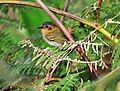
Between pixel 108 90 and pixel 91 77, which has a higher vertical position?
pixel 108 90

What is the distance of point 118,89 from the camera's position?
0.41 meters

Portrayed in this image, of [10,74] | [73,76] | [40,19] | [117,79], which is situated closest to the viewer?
[117,79]

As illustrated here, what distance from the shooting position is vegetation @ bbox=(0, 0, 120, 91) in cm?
79

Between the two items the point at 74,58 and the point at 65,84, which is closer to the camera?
the point at 65,84

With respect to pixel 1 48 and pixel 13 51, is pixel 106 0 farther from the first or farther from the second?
pixel 1 48

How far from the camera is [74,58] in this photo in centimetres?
108

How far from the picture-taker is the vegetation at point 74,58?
79 cm

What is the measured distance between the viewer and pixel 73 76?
2.66ft

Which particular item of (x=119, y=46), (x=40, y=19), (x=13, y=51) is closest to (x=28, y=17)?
(x=40, y=19)

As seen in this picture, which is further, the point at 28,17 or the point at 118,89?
the point at 28,17

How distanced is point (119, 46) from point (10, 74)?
1.26ft

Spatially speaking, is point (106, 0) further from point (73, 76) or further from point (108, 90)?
point (108, 90)

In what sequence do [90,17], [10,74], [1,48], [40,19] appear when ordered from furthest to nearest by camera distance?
[40,19]
[1,48]
[90,17]
[10,74]

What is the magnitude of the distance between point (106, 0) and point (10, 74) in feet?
1.70
